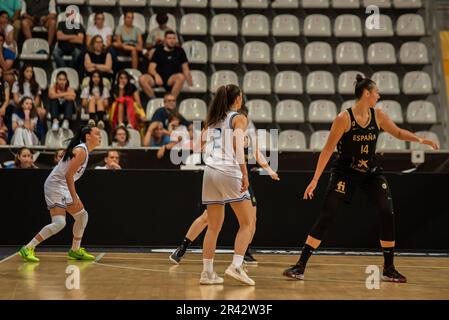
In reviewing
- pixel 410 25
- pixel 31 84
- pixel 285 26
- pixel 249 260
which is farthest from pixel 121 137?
A: pixel 410 25

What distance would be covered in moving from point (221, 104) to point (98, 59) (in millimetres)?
7564

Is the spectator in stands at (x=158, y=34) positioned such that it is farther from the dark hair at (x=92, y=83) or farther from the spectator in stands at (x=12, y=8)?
the spectator in stands at (x=12, y=8)

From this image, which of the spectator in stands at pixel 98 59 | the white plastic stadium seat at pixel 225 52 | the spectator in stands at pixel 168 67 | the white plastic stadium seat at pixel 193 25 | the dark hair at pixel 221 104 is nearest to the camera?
the dark hair at pixel 221 104

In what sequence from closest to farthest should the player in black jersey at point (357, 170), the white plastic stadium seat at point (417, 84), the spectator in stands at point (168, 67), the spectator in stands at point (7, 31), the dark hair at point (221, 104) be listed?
the dark hair at point (221, 104), the player in black jersey at point (357, 170), the spectator in stands at point (168, 67), the spectator in stands at point (7, 31), the white plastic stadium seat at point (417, 84)

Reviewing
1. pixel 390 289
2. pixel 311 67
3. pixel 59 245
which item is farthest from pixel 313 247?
pixel 311 67

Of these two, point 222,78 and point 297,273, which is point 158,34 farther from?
point 297,273

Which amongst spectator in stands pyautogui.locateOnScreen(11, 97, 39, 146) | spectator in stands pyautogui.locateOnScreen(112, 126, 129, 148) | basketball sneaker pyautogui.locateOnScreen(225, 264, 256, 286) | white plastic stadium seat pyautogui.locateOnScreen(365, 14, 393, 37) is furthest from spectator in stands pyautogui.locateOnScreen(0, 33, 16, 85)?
basketball sneaker pyautogui.locateOnScreen(225, 264, 256, 286)

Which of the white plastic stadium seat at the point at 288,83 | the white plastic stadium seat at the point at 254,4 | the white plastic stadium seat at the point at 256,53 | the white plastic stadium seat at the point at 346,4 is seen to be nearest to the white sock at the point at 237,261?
the white plastic stadium seat at the point at 288,83

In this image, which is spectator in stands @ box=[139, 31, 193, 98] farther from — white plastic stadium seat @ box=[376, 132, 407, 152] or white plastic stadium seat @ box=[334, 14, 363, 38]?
white plastic stadium seat @ box=[376, 132, 407, 152]

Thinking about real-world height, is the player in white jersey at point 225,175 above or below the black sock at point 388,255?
above

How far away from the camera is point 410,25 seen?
16.3m

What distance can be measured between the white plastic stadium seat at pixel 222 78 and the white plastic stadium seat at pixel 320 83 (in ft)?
4.65

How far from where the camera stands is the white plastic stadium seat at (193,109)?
14468 mm
